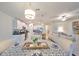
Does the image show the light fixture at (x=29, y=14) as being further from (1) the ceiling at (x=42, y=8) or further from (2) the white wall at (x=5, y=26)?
(2) the white wall at (x=5, y=26)

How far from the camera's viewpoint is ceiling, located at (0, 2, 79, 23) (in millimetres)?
2219

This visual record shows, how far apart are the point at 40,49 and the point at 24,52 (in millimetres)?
264

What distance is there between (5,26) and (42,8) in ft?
2.15

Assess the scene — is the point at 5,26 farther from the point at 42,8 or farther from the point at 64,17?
the point at 64,17

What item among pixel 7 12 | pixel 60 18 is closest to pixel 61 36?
pixel 60 18

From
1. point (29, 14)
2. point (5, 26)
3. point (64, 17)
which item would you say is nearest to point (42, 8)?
point (29, 14)

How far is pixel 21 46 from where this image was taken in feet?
7.36

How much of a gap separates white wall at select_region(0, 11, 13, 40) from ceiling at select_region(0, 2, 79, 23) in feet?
0.24

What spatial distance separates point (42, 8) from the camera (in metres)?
2.23

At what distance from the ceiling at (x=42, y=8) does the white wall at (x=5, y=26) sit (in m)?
0.07

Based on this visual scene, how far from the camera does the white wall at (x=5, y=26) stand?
2.20 meters

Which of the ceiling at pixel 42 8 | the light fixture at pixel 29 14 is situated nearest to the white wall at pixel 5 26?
the ceiling at pixel 42 8

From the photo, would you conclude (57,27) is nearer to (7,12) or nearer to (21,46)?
(21,46)

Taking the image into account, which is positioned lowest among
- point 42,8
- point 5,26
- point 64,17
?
point 5,26
